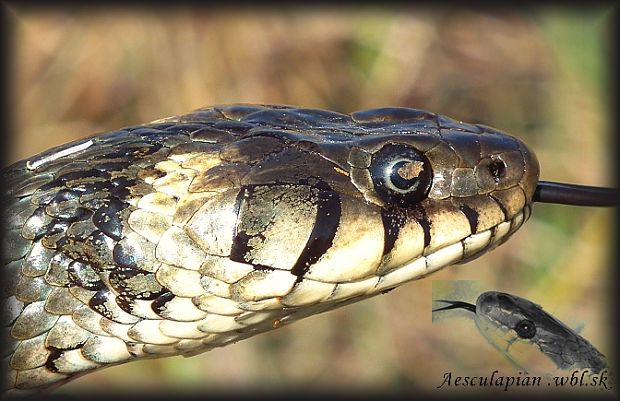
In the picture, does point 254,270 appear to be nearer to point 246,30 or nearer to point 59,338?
point 59,338

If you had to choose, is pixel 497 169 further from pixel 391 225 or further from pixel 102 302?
pixel 102 302

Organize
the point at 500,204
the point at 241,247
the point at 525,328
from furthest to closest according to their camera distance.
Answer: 1. the point at 525,328
2. the point at 500,204
3. the point at 241,247

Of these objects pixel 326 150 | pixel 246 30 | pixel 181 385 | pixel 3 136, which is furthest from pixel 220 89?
pixel 326 150

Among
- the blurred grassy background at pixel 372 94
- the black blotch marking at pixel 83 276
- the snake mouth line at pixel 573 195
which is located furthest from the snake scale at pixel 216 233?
the blurred grassy background at pixel 372 94

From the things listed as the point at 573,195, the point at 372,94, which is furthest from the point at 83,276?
the point at 372,94

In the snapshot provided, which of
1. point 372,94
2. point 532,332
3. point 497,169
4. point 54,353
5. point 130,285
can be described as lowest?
point 532,332

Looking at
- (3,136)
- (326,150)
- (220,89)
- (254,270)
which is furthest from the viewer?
(220,89)

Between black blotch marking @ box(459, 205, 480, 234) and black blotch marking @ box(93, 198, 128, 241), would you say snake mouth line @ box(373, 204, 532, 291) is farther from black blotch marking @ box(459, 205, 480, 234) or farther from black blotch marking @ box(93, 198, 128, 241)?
black blotch marking @ box(93, 198, 128, 241)
